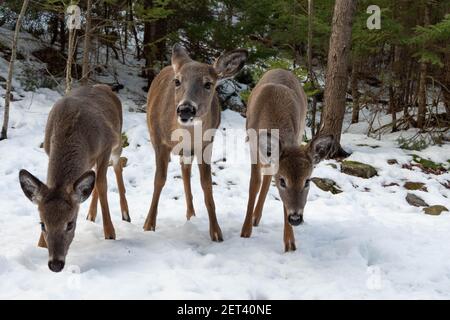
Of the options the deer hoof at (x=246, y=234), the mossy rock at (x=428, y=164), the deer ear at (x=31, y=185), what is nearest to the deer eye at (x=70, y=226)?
the deer ear at (x=31, y=185)

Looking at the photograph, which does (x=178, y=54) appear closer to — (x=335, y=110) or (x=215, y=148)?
(x=215, y=148)

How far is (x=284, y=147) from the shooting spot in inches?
207

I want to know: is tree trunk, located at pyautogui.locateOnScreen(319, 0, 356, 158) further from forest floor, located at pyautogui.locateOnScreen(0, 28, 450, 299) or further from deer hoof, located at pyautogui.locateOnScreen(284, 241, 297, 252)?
deer hoof, located at pyautogui.locateOnScreen(284, 241, 297, 252)

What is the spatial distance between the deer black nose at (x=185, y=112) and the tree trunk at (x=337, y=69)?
18.0ft

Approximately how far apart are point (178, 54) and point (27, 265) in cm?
301

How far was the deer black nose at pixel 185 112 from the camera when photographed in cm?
507

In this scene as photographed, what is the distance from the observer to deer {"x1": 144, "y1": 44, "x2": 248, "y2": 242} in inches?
217

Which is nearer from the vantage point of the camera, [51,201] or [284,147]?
[51,201]

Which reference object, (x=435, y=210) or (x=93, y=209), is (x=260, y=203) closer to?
(x=93, y=209)

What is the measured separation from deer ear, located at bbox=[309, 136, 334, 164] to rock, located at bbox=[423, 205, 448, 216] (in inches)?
134

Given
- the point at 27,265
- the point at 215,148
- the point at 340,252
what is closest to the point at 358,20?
the point at 215,148

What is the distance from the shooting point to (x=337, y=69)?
1045cm

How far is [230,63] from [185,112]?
42.3 inches
